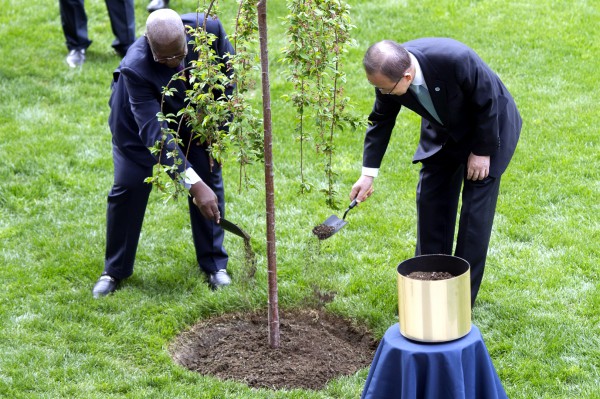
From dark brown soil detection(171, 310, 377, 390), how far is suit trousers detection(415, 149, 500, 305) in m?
0.76

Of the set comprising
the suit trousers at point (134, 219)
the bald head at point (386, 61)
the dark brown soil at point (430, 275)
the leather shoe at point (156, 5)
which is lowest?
the suit trousers at point (134, 219)

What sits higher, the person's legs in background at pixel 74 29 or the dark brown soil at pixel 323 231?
the person's legs in background at pixel 74 29

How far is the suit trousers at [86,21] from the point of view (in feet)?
32.1

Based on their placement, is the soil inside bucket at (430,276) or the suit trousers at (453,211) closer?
the soil inside bucket at (430,276)

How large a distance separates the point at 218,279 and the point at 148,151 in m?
1.02

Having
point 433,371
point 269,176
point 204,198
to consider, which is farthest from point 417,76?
point 433,371

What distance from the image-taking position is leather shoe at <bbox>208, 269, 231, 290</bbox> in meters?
6.32

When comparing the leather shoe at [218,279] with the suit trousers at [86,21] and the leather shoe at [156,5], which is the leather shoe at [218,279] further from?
the leather shoe at [156,5]

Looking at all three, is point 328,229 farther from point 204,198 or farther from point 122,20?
point 122,20

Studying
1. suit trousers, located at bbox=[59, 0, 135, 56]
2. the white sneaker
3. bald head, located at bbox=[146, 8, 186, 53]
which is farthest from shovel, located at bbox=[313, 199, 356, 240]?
the white sneaker

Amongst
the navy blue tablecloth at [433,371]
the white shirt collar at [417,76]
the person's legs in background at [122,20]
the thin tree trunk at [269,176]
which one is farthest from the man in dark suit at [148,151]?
the person's legs in background at [122,20]

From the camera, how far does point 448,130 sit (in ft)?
17.3

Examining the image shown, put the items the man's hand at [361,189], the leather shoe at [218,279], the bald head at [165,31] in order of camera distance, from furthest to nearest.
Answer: the leather shoe at [218,279]
the man's hand at [361,189]
the bald head at [165,31]

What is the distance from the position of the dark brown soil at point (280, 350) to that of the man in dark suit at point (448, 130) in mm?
786
